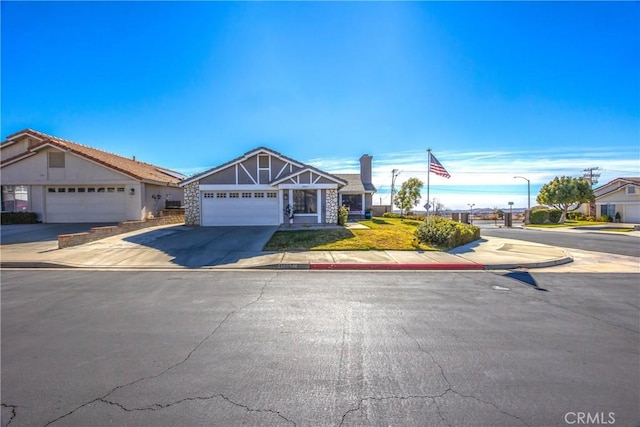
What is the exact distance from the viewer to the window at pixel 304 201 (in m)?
21.2

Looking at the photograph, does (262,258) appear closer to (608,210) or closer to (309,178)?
(309,178)

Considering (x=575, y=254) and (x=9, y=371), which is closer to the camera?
(x=9, y=371)

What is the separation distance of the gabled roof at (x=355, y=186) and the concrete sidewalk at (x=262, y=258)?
18.9 m

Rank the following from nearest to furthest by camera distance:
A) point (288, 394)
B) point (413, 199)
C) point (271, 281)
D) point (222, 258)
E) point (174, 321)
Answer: point (288, 394), point (174, 321), point (271, 281), point (222, 258), point (413, 199)

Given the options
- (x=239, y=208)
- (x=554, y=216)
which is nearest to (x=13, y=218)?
(x=239, y=208)

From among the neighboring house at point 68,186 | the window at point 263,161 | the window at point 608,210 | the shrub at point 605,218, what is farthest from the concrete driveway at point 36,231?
the window at point 608,210

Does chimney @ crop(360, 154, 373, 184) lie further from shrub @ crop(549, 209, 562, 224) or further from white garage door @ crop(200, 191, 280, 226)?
shrub @ crop(549, 209, 562, 224)

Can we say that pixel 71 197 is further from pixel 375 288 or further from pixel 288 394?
pixel 288 394

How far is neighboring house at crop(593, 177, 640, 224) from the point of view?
37.8m

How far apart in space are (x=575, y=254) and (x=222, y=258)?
48.4 ft

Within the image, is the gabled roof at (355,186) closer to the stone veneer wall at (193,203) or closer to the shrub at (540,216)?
the stone veneer wall at (193,203)

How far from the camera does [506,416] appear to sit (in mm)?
2957

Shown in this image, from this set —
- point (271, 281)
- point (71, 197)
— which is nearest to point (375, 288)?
point (271, 281)

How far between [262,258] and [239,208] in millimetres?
10587
